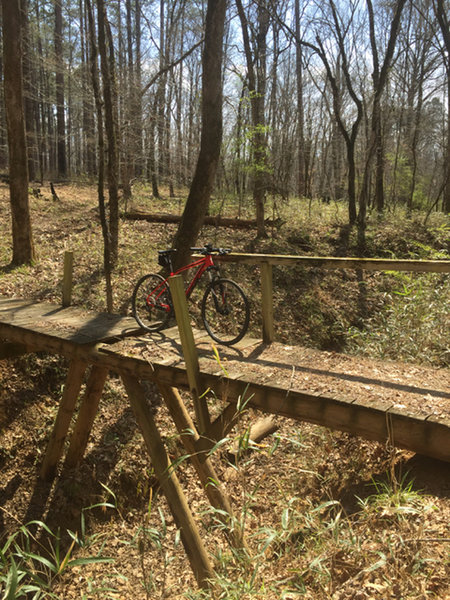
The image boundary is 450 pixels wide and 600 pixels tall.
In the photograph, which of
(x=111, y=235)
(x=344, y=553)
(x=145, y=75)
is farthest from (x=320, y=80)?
(x=344, y=553)

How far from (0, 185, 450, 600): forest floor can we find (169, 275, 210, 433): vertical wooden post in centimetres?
37

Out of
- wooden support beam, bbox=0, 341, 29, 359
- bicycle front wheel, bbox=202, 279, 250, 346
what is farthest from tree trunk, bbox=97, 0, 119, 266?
bicycle front wheel, bbox=202, 279, 250, 346

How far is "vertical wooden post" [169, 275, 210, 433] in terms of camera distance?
3.63 metres

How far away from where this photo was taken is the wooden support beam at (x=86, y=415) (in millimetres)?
5496

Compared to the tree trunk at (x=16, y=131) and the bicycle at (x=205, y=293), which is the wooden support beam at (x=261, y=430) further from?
the tree trunk at (x=16, y=131)

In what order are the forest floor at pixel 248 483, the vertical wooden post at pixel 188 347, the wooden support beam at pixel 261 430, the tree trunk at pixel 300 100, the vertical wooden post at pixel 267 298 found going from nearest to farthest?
the forest floor at pixel 248 483 < the vertical wooden post at pixel 188 347 < the vertical wooden post at pixel 267 298 < the wooden support beam at pixel 261 430 < the tree trunk at pixel 300 100

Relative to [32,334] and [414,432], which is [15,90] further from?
[414,432]

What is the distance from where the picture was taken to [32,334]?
5242 mm

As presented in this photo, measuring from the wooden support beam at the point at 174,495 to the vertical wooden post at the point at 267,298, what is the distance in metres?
1.48

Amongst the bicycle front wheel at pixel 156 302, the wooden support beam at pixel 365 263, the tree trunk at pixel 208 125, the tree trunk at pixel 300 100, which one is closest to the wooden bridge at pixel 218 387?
the bicycle front wheel at pixel 156 302

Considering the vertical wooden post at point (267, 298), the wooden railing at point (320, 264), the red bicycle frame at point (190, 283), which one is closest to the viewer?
the wooden railing at point (320, 264)

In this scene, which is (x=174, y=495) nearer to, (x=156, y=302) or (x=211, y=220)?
(x=156, y=302)

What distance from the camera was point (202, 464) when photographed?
3889 millimetres

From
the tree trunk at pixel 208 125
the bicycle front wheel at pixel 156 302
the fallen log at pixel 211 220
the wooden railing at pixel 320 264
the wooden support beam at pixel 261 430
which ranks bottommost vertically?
the wooden support beam at pixel 261 430
